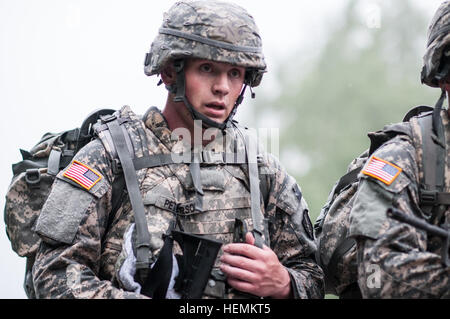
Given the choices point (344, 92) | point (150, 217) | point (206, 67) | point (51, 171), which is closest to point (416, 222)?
point (150, 217)

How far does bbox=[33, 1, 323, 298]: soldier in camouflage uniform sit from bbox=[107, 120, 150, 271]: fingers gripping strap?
0.17ft

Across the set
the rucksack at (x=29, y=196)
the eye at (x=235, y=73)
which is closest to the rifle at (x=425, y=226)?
the eye at (x=235, y=73)

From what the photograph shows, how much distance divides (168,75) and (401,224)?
184 cm

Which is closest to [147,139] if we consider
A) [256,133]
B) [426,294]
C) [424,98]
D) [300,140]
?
[256,133]

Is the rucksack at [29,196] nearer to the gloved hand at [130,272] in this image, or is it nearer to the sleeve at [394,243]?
the gloved hand at [130,272]

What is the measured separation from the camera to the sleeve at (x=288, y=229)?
17.7 feet

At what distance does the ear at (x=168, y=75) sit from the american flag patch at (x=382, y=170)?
142 cm

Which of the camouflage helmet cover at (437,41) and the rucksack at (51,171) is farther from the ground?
the camouflage helmet cover at (437,41)

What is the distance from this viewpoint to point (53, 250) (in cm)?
491

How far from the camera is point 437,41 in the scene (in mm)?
5039

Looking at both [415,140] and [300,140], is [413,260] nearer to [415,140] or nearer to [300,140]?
[415,140]

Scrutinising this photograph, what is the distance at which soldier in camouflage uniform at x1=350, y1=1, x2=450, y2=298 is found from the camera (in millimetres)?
4516

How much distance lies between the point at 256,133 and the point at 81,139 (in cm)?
119

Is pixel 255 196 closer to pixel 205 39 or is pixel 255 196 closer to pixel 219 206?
pixel 219 206
